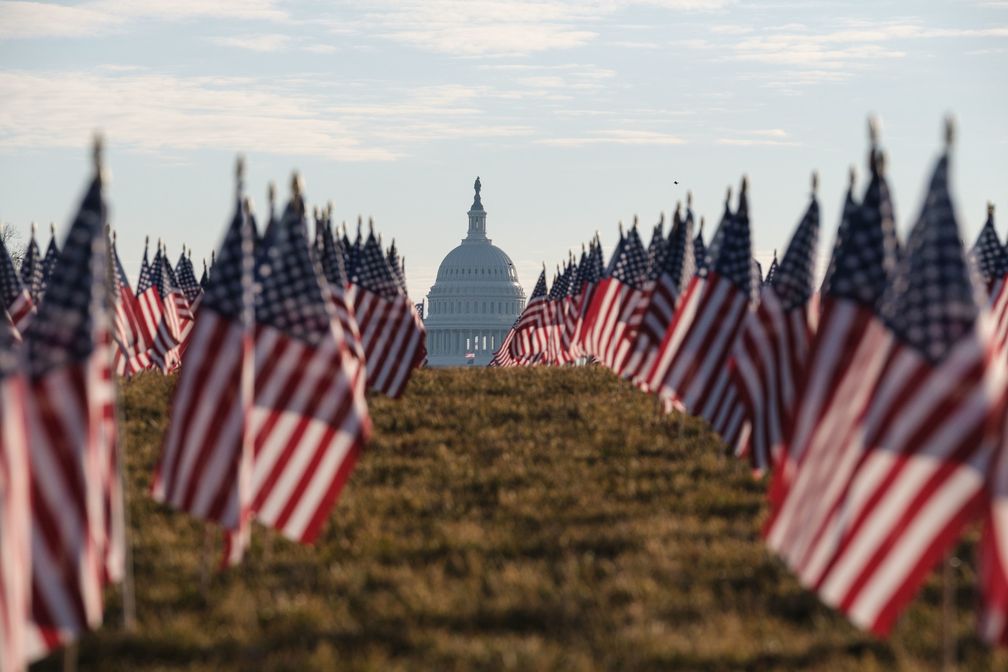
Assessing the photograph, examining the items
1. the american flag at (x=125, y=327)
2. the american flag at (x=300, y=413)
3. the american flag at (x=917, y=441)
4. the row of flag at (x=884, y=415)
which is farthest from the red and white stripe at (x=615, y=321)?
the american flag at (x=917, y=441)

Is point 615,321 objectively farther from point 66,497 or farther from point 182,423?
point 66,497

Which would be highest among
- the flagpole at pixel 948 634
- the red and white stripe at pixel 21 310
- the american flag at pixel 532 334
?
the red and white stripe at pixel 21 310

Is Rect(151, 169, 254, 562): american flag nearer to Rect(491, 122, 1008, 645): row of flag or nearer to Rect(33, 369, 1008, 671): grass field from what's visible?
Rect(33, 369, 1008, 671): grass field

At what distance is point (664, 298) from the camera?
26.4 metres

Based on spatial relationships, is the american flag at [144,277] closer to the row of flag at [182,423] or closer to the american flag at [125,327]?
the american flag at [125,327]

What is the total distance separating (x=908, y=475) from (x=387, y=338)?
20191 mm

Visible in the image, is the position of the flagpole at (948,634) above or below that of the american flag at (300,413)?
below

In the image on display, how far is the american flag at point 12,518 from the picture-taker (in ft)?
32.6

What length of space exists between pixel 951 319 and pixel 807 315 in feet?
21.1

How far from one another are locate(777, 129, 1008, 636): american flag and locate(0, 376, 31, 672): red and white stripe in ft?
18.1

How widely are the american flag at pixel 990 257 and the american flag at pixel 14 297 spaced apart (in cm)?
1910

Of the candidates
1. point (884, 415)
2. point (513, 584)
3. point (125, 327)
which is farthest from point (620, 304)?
point (884, 415)

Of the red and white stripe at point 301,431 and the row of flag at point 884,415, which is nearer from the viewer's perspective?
the row of flag at point 884,415

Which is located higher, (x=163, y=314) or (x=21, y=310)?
(x=21, y=310)
